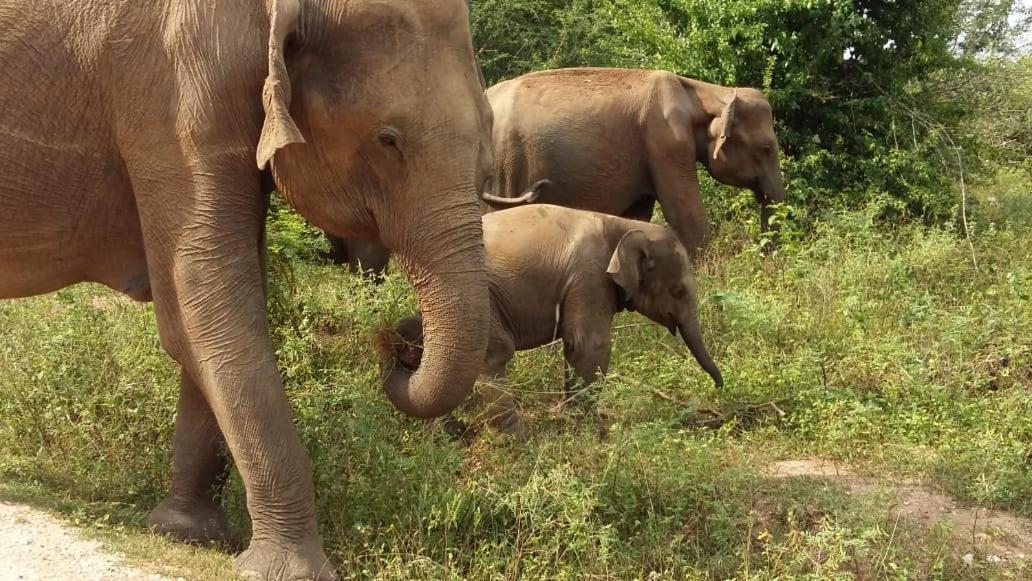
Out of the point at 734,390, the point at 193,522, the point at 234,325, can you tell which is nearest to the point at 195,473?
the point at 193,522

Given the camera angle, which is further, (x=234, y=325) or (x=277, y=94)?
(x=234, y=325)

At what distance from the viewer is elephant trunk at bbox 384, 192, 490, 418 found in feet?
14.1

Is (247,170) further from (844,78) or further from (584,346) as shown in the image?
(844,78)

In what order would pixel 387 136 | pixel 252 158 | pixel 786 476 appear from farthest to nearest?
pixel 786 476
pixel 252 158
pixel 387 136

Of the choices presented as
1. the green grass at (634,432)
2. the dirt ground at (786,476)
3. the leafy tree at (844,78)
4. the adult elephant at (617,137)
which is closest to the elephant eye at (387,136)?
the green grass at (634,432)

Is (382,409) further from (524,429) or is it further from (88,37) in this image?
(88,37)

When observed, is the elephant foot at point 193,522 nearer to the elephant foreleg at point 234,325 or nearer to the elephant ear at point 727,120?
the elephant foreleg at point 234,325

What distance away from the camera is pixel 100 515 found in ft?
16.9

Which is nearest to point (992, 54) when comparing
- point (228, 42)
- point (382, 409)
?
point (382, 409)

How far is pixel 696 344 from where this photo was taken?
7570 millimetres

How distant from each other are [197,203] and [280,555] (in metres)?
1.37

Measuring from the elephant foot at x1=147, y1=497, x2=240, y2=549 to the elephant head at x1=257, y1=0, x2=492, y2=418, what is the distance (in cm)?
128

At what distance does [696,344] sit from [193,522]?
12.0 ft

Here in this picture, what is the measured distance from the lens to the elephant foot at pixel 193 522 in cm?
501
